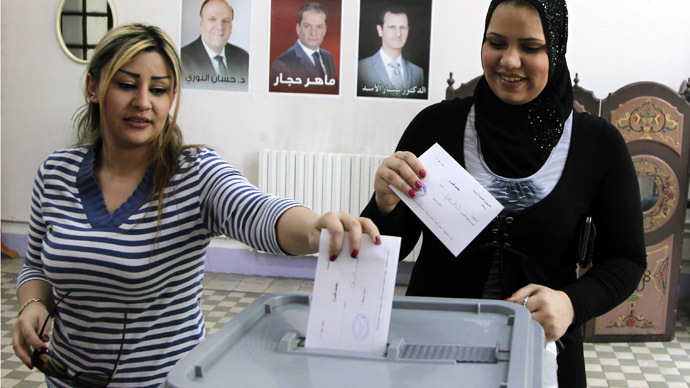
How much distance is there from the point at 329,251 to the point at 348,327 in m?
0.11

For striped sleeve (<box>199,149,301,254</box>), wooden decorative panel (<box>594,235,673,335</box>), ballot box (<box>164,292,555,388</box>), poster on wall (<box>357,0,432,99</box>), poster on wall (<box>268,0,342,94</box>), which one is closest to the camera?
ballot box (<box>164,292,555,388</box>)

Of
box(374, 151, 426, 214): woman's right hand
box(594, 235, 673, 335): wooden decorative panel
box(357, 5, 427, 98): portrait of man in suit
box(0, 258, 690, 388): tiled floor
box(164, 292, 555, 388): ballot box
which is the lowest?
box(0, 258, 690, 388): tiled floor

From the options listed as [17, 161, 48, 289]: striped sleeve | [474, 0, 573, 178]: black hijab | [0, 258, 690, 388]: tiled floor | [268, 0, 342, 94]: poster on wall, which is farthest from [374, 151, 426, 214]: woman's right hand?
[268, 0, 342, 94]: poster on wall

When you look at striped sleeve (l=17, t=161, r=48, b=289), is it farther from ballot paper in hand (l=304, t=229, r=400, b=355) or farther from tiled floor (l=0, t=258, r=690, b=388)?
tiled floor (l=0, t=258, r=690, b=388)

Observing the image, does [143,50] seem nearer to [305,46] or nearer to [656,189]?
[656,189]

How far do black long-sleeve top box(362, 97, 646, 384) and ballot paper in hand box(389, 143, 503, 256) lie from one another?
0.12 m

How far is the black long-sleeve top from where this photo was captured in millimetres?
1326

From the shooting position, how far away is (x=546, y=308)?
1.20 m

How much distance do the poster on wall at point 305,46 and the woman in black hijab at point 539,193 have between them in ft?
11.4

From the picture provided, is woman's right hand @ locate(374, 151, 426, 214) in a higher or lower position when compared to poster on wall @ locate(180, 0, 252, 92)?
lower

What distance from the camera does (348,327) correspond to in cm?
98

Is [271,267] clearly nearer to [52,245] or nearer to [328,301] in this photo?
[52,245]

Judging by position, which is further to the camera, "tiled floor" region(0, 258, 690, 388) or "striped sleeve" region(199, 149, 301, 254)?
"tiled floor" region(0, 258, 690, 388)

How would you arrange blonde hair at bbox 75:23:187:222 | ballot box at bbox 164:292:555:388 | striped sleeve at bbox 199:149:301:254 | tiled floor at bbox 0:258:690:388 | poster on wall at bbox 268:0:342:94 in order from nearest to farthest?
ballot box at bbox 164:292:555:388 → striped sleeve at bbox 199:149:301:254 → blonde hair at bbox 75:23:187:222 → tiled floor at bbox 0:258:690:388 → poster on wall at bbox 268:0:342:94
